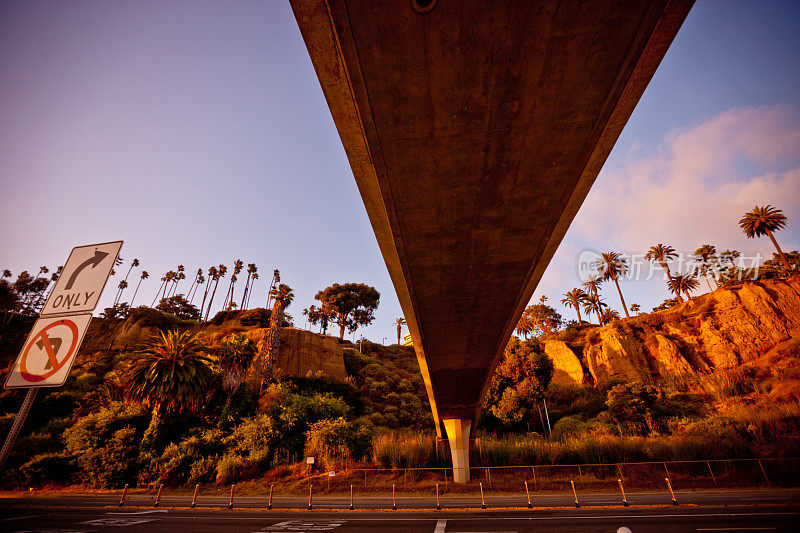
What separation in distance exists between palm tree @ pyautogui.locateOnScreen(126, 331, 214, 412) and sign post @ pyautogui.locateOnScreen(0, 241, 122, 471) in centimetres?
2796

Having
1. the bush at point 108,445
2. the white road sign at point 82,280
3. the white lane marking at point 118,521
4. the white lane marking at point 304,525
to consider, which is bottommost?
the white lane marking at point 118,521

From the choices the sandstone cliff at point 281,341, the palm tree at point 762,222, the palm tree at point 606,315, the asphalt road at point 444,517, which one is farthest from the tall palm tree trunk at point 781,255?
the sandstone cliff at point 281,341

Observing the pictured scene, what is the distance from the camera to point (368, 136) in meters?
6.73

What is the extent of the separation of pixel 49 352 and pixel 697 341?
58756mm

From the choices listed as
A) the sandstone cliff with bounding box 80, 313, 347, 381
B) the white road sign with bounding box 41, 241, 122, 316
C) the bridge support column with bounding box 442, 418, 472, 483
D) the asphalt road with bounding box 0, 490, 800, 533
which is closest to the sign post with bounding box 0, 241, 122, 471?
the white road sign with bounding box 41, 241, 122, 316

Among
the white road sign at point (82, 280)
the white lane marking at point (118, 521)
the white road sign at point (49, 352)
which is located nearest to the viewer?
the white road sign at point (49, 352)

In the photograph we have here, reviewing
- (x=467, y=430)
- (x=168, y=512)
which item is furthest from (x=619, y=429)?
(x=168, y=512)

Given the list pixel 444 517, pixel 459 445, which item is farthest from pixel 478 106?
pixel 459 445

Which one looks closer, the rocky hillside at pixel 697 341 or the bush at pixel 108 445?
the bush at pixel 108 445

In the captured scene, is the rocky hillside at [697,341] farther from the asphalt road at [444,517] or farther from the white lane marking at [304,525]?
the white lane marking at [304,525]

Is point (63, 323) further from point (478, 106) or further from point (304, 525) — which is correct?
point (304, 525)

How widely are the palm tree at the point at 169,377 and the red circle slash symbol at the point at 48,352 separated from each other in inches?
1099

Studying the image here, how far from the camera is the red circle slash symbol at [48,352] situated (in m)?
3.11

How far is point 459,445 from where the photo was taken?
23000 mm
